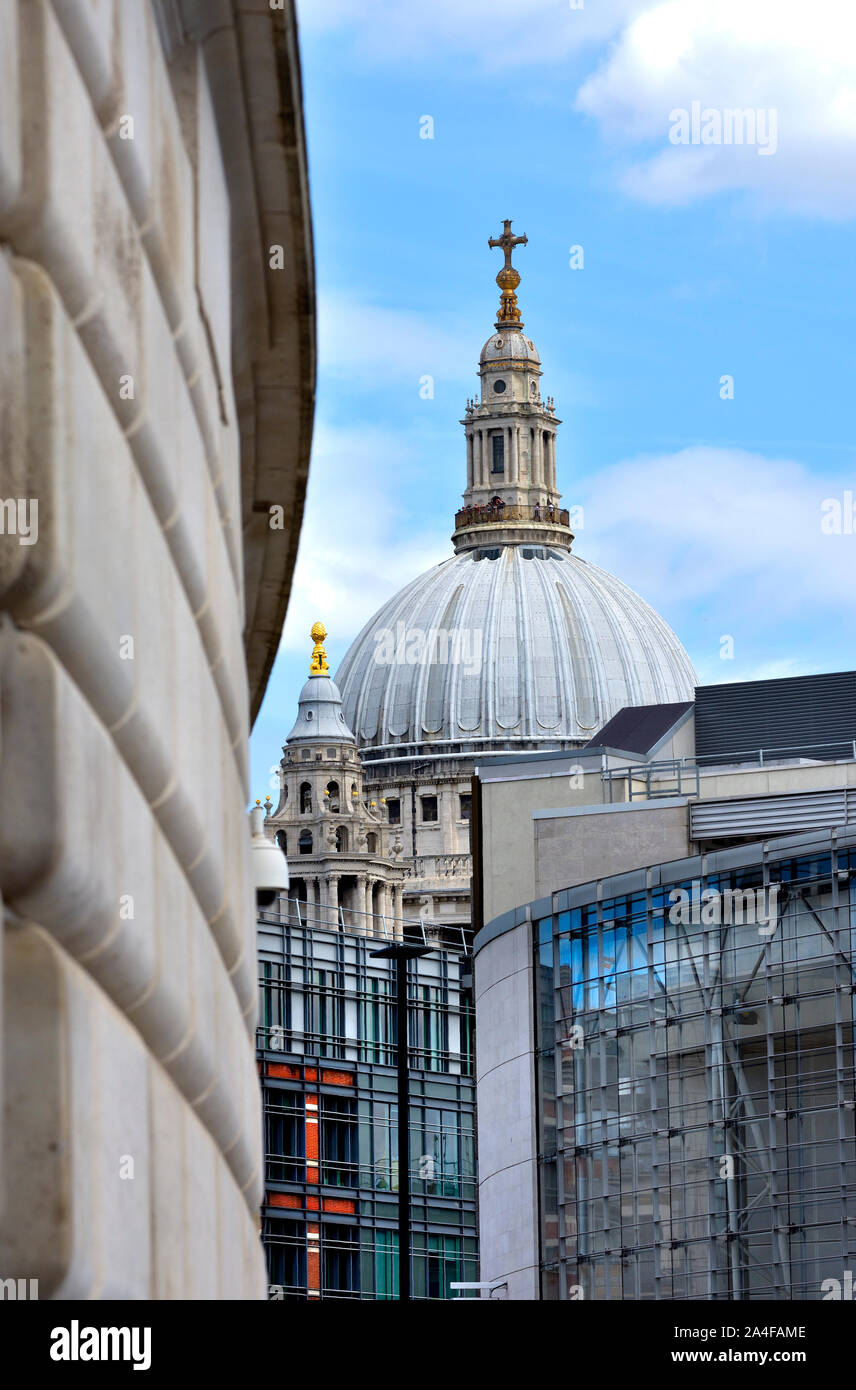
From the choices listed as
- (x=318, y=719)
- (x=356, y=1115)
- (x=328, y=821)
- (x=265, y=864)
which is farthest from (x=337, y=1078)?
(x=318, y=719)

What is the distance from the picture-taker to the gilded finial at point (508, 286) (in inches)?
7200

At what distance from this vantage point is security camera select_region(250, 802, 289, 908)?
14455mm

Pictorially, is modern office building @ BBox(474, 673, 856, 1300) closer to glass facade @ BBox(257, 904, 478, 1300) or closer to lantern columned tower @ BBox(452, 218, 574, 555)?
glass facade @ BBox(257, 904, 478, 1300)

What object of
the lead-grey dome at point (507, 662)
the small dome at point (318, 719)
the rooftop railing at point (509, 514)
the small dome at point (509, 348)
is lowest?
the small dome at point (318, 719)

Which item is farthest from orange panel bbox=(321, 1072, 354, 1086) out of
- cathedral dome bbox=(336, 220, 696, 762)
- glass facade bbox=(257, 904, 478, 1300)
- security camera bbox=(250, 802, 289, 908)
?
cathedral dome bbox=(336, 220, 696, 762)

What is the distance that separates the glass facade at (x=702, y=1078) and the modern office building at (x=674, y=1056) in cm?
4

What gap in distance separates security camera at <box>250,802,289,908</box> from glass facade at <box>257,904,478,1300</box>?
54668mm

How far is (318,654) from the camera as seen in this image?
5566 inches

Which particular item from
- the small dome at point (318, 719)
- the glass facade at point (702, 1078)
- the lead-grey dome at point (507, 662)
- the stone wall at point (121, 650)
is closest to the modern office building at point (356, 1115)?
the glass facade at point (702, 1078)

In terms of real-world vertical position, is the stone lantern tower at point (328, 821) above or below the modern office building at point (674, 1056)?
above

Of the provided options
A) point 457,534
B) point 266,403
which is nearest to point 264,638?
point 266,403

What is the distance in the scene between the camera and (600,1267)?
51.8 m

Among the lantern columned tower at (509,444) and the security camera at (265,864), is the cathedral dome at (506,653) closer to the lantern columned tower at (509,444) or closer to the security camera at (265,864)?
the lantern columned tower at (509,444)

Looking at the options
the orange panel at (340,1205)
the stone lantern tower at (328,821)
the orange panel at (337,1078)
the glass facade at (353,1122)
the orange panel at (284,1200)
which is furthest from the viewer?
the stone lantern tower at (328,821)
